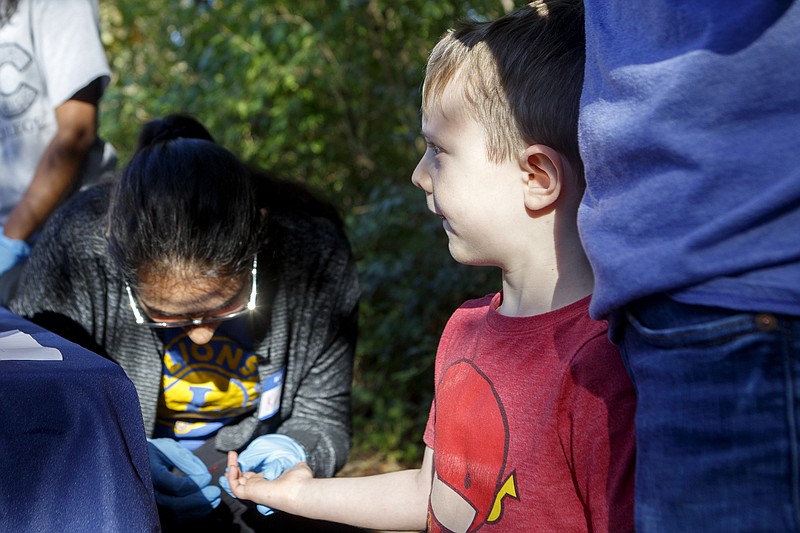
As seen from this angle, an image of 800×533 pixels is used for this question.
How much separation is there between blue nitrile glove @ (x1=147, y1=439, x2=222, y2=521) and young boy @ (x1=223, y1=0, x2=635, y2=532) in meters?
0.73

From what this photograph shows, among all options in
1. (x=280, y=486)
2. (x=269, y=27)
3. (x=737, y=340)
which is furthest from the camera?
(x=269, y=27)

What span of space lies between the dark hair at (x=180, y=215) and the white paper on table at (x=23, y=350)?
393 millimetres

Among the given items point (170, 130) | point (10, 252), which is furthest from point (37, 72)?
point (170, 130)

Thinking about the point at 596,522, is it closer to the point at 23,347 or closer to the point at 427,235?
the point at 23,347

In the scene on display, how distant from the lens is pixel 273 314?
2184mm

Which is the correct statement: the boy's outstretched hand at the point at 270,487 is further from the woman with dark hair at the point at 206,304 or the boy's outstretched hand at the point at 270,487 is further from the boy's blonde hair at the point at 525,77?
the boy's blonde hair at the point at 525,77

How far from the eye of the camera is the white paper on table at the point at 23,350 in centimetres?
133

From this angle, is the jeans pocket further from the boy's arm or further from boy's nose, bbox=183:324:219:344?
boy's nose, bbox=183:324:219:344

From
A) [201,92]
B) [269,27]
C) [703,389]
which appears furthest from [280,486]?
[201,92]

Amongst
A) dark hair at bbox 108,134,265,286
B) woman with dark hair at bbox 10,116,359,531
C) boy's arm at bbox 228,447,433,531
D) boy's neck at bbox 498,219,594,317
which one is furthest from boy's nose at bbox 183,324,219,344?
boy's neck at bbox 498,219,594,317

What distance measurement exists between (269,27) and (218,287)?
3.29 metres

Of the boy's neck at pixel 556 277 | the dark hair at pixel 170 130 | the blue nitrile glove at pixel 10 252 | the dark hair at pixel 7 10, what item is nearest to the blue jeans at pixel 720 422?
the boy's neck at pixel 556 277

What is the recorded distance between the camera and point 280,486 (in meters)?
1.66

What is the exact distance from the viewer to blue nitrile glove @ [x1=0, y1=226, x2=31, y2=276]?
239cm
